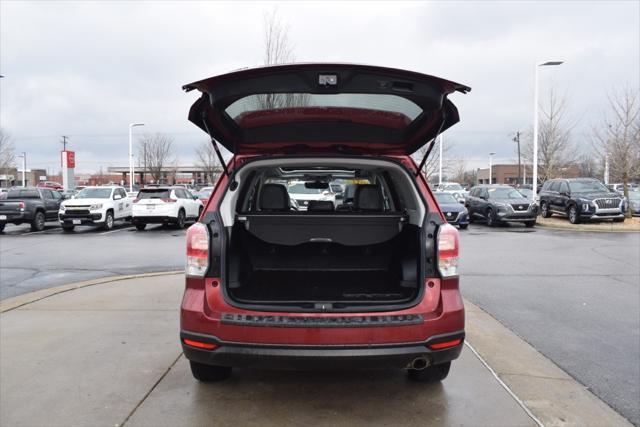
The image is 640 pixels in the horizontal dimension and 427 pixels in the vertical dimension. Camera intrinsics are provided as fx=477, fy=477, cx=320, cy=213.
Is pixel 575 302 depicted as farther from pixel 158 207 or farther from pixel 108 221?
pixel 108 221

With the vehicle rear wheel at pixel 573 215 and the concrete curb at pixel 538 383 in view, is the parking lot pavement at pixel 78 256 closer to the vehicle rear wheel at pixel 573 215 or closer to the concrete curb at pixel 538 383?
the concrete curb at pixel 538 383

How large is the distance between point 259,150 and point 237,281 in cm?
99

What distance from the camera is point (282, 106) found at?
3191 mm

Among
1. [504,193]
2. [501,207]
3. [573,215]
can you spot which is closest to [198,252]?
[501,207]

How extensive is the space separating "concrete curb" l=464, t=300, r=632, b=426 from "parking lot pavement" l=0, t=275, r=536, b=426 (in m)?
0.14

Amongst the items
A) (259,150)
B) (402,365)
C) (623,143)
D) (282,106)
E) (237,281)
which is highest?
(623,143)

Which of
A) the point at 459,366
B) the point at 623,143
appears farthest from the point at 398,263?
the point at 623,143

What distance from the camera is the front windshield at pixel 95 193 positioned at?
726 inches

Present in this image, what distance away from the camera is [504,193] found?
2042cm

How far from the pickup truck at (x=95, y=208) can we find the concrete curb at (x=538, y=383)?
51.1 ft

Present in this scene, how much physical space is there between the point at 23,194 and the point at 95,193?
9.06ft

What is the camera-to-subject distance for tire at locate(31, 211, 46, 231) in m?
17.8

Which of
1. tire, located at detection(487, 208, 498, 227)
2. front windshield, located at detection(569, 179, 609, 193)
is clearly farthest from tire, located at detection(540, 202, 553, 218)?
tire, located at detection(487, 208, 498, 227)

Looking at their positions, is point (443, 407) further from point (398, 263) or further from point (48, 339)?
point (48, 339)
